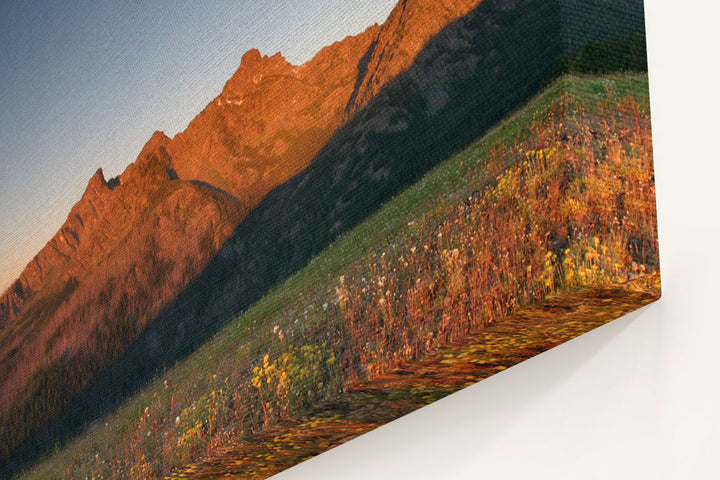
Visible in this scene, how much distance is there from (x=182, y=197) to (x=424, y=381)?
5.27ft

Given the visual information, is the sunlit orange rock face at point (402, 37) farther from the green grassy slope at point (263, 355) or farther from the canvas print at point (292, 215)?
the green grassy slope at point (263, 355)

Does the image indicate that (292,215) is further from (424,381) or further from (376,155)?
(424,381)

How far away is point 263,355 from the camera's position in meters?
3.08

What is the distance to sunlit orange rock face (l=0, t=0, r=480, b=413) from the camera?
3029mm

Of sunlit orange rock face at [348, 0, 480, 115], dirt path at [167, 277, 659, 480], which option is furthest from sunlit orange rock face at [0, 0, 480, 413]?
dirt path at [167, 277, 659, 480]

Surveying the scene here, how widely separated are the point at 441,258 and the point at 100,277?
211cm

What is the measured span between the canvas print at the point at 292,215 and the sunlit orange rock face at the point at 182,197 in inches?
0.5

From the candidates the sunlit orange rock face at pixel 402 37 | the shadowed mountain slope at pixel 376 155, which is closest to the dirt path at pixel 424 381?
the shadowed mountain slope at pixel 376 155

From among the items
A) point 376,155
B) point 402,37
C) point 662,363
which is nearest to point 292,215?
point 376,155

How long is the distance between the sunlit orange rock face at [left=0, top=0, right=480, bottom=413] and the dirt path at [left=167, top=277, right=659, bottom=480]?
2.78ft

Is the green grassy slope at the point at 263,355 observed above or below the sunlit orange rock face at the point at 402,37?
below

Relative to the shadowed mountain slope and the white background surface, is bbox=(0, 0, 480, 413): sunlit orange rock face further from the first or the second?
the white background surface

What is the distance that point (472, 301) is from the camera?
2449mm

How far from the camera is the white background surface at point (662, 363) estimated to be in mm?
2256
